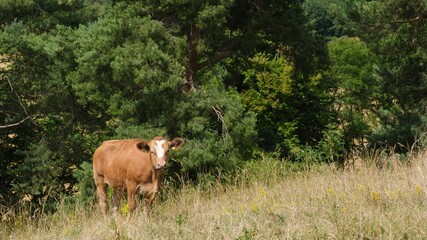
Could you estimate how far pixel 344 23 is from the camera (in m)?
13.9

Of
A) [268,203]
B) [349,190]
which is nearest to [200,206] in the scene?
[268,203]

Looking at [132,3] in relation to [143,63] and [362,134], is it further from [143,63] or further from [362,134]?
[362,134]

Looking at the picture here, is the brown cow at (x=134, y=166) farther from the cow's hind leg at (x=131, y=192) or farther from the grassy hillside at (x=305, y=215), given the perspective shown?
the grassy hillside at (x=305, y=215)

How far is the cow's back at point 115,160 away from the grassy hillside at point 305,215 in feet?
3.65

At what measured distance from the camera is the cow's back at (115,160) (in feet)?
26.2

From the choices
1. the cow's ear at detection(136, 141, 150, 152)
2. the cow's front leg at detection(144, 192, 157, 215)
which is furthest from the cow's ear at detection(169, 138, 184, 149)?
the cow's front leg at detection(144, 192, 157, 215)

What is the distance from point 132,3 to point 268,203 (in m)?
10.0

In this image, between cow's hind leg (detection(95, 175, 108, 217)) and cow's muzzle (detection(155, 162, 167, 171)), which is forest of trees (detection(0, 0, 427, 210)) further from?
cow's muzzle (detection(155, 162, 167, 171))

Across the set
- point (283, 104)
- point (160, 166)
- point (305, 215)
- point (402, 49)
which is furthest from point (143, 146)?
point (283, 104)

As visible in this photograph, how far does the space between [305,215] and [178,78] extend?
8727mm

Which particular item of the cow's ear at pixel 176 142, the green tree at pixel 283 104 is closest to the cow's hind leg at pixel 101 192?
the cow's ear at pixel 176 142

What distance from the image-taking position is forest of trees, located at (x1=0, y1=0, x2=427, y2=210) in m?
13.5

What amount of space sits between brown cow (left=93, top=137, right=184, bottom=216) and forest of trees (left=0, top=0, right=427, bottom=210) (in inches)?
146

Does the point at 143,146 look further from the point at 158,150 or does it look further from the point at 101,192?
the point at 101,192
